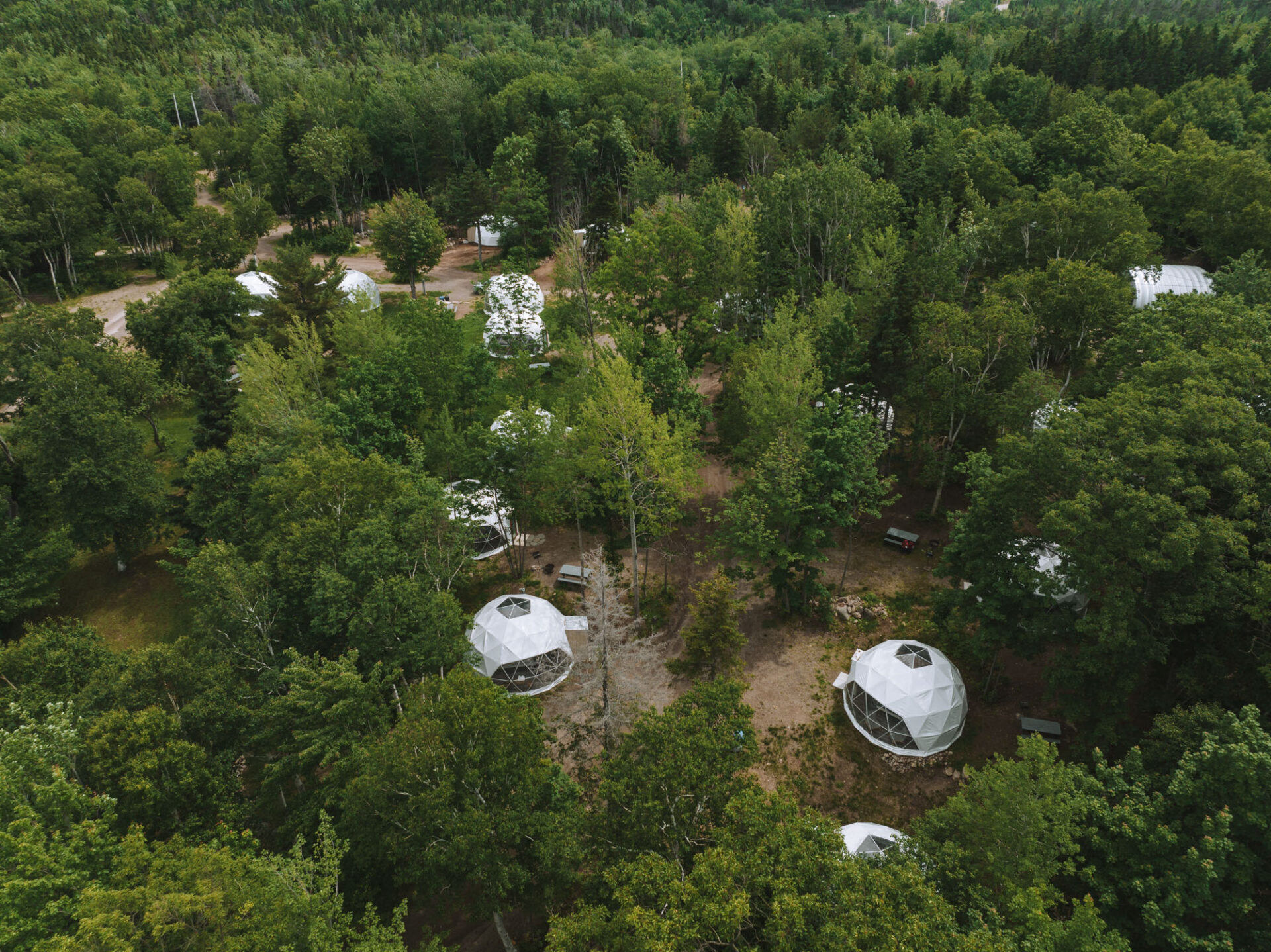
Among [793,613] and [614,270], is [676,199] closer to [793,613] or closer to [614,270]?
[614,270]

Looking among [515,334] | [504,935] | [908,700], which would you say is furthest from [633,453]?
[515,334]

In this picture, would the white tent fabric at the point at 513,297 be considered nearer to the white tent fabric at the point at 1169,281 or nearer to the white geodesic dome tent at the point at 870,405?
the white geodesic dome tent at the point at 870,405

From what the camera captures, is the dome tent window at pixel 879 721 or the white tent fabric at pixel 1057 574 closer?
the white tent fabric at pixel 1057 574

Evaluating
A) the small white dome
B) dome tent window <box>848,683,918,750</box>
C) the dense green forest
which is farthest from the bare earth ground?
dome tent window <box>848,683,918,750</box>

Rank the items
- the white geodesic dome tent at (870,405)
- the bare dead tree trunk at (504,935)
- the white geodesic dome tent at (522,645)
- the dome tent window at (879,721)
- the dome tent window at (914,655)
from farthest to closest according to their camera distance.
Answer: the white geodesic dome tent at (870,405) → the white geodesic dome tent at (522,645) → the dome tent window at (914,655) → the dome tent window at (879,721) → the bare dead tree trunk at (504,935)

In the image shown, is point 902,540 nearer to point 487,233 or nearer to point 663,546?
point 663,546

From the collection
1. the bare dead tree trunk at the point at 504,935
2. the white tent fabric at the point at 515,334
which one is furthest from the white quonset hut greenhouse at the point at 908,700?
the white tent fabric at the point at 515,334

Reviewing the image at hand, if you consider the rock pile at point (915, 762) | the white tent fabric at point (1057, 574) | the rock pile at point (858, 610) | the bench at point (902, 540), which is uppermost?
the white tent fabric at point (1057, 574)
